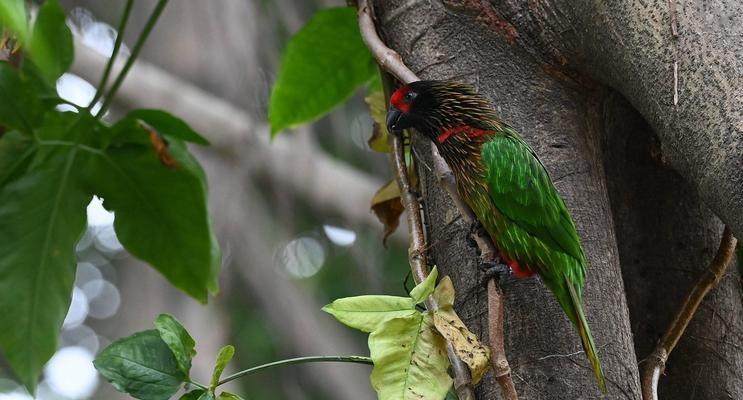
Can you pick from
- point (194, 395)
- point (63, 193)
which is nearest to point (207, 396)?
point (194, 395)

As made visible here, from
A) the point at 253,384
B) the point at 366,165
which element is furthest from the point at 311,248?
the point at 253,384

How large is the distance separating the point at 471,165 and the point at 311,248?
5.26 meters

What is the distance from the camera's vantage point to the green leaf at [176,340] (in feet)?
5.36

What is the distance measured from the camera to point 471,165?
1956 mm

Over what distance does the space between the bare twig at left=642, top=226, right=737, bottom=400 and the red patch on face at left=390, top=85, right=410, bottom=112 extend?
72 cm

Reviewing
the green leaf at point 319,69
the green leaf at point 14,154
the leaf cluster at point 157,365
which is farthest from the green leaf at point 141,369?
the green leaf at point 319,69

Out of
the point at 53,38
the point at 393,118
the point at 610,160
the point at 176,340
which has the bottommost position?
the point at 176,340

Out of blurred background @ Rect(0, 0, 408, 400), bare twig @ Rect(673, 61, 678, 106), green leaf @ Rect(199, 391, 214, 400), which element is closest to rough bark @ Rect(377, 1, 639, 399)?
bare twig @ Rect(673, 61, 678, 106)

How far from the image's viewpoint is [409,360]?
1.51m

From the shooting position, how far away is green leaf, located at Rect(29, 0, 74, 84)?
1965 millimetres

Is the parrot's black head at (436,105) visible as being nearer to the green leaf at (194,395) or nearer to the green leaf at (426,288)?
the green leaf at (426,288)

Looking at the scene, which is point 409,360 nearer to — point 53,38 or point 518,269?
point 518,269

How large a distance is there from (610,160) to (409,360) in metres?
0.80

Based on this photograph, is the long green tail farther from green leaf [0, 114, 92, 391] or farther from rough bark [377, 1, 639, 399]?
green leaf [0, 114, 92, 391]
